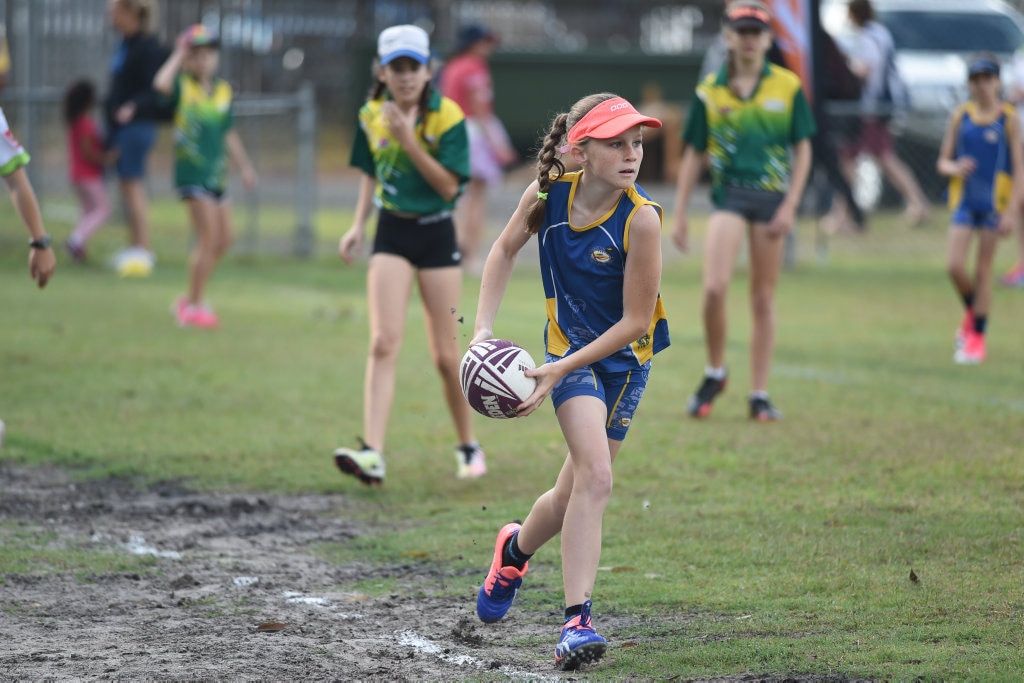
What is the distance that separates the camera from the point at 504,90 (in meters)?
23.7

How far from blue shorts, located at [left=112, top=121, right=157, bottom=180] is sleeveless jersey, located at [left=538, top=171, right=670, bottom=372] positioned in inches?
442

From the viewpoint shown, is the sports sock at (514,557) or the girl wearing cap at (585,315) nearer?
the girl wearing cap at (585,315)

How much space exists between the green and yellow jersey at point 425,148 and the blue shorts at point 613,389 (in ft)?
8.21

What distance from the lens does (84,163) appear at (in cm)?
1662

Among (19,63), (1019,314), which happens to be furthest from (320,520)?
(19,63)

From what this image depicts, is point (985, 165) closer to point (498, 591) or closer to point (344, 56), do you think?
point (498, 591)

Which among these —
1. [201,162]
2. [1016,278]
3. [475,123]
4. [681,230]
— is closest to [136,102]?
[201,162]

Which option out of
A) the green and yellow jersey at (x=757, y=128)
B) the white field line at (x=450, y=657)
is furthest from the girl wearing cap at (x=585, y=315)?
the green and yellow jersey at (x=757, y=128)

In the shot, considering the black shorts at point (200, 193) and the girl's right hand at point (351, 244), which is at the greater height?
the girl's right hand at point (351, 244)

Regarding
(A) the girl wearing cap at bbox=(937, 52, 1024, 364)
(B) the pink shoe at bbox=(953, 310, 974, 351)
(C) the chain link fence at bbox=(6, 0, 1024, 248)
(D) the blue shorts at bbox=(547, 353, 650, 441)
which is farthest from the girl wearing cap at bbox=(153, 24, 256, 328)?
(D) the blue shorts at bbox=(547, 353, 650, 441)

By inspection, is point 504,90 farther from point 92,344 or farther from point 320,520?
point 320,520

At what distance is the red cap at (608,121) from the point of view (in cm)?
477

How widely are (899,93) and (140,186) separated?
9745 mm

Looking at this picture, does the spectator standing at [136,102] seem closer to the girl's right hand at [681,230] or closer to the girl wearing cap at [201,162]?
the girl wearing cap at [201,162]
